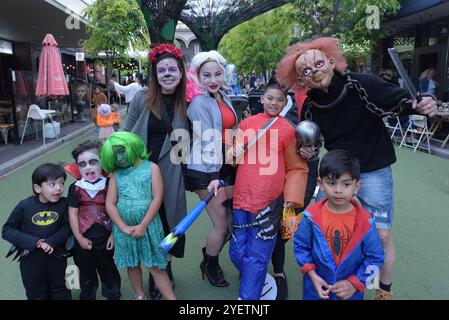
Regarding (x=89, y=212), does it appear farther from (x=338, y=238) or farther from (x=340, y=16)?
(x=340, y=16)

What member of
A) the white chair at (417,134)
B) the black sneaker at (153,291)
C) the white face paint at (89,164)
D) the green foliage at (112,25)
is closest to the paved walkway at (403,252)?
the black sneaker at (153,291)

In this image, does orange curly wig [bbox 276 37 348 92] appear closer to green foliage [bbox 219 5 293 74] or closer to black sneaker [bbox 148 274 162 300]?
black sneaker [bbox 148 274 162 300]

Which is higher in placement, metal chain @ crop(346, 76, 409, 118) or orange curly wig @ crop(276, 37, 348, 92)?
orange curly wig @ crop(276, 37, 348, 92)

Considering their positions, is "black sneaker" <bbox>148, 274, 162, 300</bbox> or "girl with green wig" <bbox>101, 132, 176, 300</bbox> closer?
"girl with green wig" <bbox>101, 132, 176, 300</bbox>

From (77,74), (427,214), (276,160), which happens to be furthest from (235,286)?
(77,74)

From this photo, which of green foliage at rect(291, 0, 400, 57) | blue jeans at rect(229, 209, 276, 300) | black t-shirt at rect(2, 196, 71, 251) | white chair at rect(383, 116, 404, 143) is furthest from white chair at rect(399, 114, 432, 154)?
black t-shirt at rect(2, 196, 71, 251)

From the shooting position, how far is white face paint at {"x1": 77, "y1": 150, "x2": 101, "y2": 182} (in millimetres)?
2596

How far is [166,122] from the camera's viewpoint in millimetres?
2689

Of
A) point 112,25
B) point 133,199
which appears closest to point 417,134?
point 133,199

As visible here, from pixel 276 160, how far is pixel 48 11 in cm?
869

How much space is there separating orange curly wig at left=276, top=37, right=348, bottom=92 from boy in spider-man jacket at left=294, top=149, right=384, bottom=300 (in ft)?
2.06

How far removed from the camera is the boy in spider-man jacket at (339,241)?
209 centimetres

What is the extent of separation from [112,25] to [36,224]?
12423 mm
